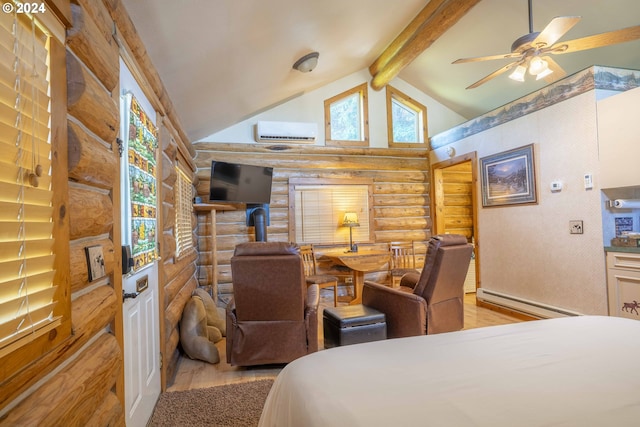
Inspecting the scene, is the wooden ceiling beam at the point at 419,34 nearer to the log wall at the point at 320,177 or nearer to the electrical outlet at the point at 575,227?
the log wall at the point at 320,177

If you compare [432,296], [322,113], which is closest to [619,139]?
[432,296]

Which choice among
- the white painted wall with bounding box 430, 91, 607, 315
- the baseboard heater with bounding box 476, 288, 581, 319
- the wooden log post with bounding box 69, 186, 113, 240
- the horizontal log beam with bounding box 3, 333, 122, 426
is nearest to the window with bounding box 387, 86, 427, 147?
the white painted wall with bounding box 430, 91, 607, 315

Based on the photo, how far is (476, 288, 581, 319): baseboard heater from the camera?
343cm

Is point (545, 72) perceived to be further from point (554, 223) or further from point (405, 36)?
point (405, 36)

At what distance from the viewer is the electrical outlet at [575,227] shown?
3201mm

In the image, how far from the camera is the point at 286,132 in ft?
15.9

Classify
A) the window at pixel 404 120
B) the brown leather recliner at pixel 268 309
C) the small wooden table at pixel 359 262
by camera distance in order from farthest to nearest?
the window at pixel 404 120 → the small wooden table at pixel 359 262 → the brown leather recliner at pixel 268 309

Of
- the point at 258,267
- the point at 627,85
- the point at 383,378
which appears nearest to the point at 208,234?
the point at 258,267

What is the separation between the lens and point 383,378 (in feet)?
3.29

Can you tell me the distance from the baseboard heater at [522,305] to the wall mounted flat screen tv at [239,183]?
11.3ft

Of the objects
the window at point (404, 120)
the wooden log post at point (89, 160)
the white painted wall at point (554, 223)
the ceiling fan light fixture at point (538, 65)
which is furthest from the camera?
the window at point (404, 120)

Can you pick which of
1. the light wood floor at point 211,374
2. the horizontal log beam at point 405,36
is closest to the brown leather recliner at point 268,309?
the light wood floor at point 211,374

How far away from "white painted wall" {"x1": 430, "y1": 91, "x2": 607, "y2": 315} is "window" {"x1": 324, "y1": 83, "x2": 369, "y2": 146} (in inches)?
78.4

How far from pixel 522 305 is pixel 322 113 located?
157 inches
